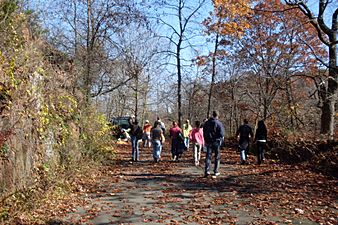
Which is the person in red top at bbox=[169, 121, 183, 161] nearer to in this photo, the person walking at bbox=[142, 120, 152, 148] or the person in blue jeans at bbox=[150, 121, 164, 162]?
the person in blue jeans at bbox=[150, 121, 164, 162]

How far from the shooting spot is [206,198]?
886 cm

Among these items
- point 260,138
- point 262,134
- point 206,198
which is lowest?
point 206,198

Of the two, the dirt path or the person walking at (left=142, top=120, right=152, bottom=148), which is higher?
the person walking at (left=142, top=120, right=152, bottom=148)

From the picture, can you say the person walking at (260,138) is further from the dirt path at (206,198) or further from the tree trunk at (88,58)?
the tree trunk at (88,58)

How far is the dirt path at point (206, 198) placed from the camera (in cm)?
716

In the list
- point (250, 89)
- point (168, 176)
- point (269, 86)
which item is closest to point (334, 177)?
point (168, 176)

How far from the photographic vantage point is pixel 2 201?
6.65 meters

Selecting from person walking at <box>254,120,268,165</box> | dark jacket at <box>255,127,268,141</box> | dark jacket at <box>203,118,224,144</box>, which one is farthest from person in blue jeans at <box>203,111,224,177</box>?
dark jacket at <box>255,127,268,141</box>

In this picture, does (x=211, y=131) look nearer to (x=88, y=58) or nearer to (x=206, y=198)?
(x=206, y=198)

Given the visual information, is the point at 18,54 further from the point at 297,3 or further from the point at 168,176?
the point at 297,3

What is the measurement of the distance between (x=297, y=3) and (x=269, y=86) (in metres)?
7.89

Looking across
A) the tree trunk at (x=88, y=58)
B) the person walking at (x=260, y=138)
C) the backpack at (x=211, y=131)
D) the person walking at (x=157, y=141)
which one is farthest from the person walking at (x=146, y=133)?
the backpack at (x=211, y=131)

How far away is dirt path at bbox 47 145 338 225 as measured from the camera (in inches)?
282

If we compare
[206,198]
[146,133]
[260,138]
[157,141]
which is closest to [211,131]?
[206,198]
